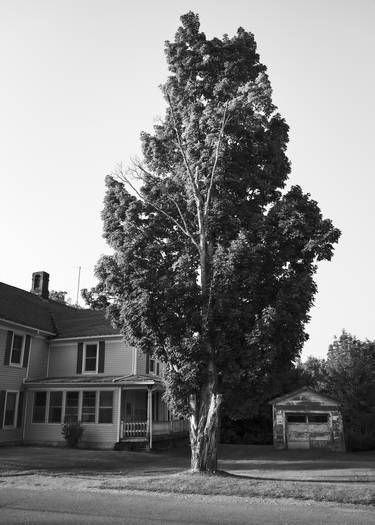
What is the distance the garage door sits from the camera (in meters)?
26.1

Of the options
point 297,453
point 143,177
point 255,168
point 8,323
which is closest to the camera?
point 255,168

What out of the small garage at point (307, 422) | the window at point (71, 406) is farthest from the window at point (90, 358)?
the small garage at point (307, 422)

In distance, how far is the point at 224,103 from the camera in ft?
60.9

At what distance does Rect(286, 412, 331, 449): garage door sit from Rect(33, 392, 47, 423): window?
1342 centimetres

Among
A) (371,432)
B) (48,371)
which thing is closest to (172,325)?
(48,371)

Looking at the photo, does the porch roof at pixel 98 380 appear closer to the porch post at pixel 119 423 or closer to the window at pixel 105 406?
the porch post at pixel 119 423

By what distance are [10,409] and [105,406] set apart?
513 cm

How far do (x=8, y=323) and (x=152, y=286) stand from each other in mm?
13344

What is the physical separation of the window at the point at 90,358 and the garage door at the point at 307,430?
442 inches

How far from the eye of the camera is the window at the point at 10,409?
84.4 feet

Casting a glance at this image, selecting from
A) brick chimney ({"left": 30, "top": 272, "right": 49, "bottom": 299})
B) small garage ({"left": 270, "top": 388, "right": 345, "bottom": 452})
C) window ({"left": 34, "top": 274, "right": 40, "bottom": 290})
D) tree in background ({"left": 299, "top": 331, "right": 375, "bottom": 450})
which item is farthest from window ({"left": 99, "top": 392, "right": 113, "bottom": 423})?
tree in background ({"left": 299, "top": 331, "right": 375, "bottom": 450})

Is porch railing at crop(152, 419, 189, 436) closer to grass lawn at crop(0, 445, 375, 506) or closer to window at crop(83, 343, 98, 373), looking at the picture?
grass lawn at crop(0, 445, 375, 506)

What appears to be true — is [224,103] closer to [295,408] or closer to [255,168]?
[255,168]

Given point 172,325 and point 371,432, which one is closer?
point 172,325
